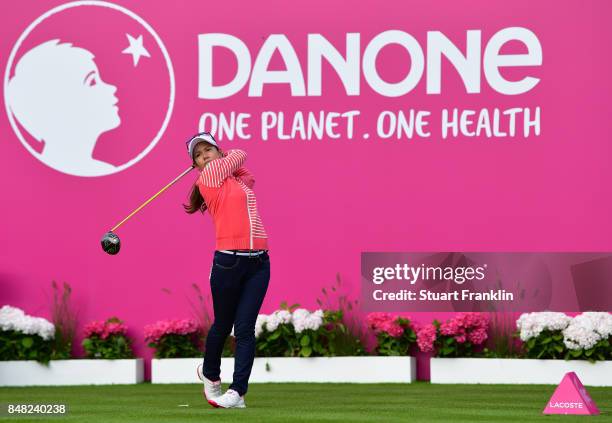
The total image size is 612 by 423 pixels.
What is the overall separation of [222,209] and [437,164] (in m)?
2.75

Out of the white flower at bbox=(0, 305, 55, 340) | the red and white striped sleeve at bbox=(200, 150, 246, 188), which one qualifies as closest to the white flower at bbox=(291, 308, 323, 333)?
the white flower at bbox=(0, 305, 55, 340)

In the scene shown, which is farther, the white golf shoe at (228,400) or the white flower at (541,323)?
the white flower at (541,323)

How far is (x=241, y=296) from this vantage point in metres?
5.59

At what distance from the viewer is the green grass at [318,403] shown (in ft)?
16.8

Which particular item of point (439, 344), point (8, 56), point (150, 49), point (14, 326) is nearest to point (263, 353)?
point (439, 344)

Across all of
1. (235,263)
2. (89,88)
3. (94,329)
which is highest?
(89,88)

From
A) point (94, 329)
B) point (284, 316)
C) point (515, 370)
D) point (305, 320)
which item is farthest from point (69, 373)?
point (515, 370)

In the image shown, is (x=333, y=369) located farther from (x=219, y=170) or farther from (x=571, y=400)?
(x=571, y=400)

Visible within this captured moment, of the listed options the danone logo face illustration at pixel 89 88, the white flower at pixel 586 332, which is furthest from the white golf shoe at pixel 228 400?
the danone logo face illustration at pixel 89 88

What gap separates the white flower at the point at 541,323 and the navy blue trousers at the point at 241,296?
245 centimetres

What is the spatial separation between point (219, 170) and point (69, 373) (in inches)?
114

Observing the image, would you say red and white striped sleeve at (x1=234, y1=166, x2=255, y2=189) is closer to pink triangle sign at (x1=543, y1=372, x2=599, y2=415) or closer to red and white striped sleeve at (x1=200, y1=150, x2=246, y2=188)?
red and white striped sleeve at (x1=200, y1=150, x2=246, y2=188)

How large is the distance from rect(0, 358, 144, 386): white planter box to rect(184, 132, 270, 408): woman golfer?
2.35 m

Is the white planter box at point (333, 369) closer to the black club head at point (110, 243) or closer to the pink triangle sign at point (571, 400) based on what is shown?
the black club head at point (110, 243)
